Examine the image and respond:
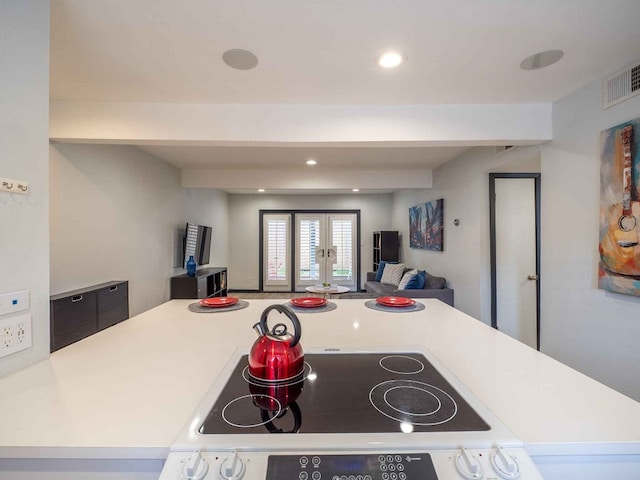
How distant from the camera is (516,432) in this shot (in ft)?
2.35

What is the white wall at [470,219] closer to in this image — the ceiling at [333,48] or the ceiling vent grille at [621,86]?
the ceiling vent grille at [621,86]

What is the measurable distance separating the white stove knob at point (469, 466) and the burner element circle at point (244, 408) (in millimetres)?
433

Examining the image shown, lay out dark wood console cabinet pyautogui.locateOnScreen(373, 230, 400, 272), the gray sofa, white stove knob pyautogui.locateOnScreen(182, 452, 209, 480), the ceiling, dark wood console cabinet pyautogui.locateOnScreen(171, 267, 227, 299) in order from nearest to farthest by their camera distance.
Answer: white stove knob pyautogui.locateOnScreen(182, 452, 209, 480), the ceiling, the gray sofa, dark wood console cabinet pyautogui.locateOnScreen(171, 267, 227, 299), dark wood console cabinet pyautogui.locateOnScreen(373, 230, 400, 272)

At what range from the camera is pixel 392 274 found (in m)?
5.79

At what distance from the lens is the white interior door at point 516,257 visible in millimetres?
3516

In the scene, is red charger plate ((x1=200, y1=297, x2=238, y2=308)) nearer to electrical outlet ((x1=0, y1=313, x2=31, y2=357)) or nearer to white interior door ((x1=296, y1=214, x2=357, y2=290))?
electrical outlet ((x1=0, y1=313, x2=31, y2=357))

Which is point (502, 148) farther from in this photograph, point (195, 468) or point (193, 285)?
point (193, 285)

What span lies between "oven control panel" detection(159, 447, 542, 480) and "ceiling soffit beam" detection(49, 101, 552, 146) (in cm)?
220

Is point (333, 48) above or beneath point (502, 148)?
above

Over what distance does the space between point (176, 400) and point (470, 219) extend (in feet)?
12.1

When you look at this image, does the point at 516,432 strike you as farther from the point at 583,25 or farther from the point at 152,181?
the point at 152,181

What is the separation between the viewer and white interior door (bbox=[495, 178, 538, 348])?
11.5 ft

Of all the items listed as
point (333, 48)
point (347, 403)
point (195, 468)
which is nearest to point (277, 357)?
point (347, 403)

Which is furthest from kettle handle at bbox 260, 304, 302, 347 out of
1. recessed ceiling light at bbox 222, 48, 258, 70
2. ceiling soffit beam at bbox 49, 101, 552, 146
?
ceiling soffit beam at bbox 49, 101, 552, 146
